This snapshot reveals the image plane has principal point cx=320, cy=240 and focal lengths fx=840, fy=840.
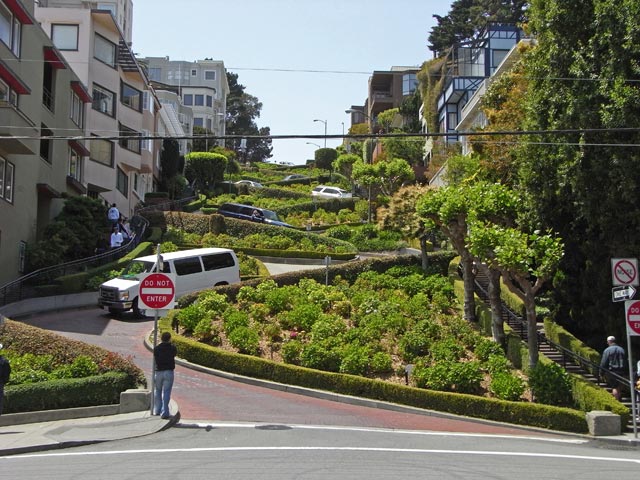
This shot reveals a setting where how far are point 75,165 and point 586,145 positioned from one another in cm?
2927

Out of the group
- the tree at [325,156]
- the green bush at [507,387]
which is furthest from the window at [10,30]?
the tree at [325,156]

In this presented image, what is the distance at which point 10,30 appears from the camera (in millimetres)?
30500

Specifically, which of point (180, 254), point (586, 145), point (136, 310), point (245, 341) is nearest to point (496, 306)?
point (586, 145)

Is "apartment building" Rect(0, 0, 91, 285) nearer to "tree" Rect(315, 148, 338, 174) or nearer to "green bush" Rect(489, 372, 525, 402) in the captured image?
"green bush" Rect(489, 372, 525, 402)

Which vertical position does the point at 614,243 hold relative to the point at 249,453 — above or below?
above

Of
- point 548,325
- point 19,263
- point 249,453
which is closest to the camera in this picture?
point 249,453

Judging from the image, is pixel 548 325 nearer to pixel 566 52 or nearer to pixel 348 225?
pixel 566 52

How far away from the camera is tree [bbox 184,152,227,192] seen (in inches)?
3022

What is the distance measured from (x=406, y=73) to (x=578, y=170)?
83350 millimetres

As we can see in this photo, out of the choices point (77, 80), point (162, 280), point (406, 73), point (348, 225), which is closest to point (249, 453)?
point (162, 280)

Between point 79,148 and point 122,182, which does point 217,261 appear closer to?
point 79,148

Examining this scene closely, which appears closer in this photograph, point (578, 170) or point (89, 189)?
point (578, 170)

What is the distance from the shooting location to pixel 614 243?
75.2 ft

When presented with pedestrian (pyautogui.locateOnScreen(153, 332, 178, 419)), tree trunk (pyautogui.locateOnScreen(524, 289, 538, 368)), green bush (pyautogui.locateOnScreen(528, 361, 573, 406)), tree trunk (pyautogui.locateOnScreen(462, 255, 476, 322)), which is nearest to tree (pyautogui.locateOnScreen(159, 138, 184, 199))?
tree trunk (pyautogui.locateOnScreen(462, 255, 476, 322))
